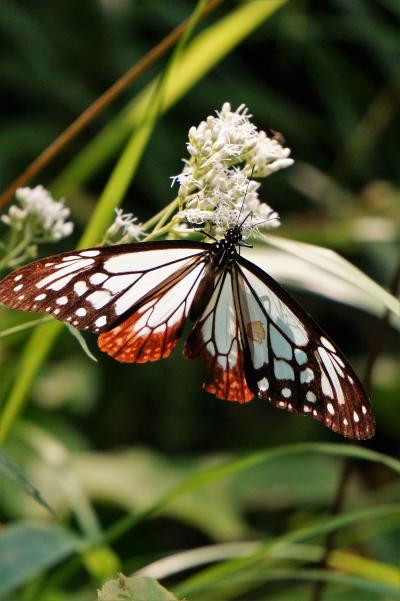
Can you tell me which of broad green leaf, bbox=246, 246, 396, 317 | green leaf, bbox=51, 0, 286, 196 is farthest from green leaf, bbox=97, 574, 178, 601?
broad green leaf, bbox=246, 246, 396, 317

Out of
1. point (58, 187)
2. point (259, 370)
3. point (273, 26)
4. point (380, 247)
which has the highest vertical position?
point (273, 26)

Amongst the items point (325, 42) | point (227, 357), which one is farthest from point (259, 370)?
point (325, 42)

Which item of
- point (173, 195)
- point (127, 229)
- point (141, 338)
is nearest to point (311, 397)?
point (141, 338)

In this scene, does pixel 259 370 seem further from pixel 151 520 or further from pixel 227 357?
pixel 151 520

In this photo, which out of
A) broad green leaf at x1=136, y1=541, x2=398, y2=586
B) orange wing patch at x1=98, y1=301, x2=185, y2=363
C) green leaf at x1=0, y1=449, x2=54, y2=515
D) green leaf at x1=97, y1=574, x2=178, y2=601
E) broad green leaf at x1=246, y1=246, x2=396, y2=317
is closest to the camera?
green leaf at x1=97, y1=574, x2=178, y2=601

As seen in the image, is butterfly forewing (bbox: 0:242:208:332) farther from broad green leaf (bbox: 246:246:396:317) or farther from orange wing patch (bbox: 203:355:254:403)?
broad green leaf (bbox: 246:246:396:317)

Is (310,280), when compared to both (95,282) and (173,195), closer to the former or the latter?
(95,282)

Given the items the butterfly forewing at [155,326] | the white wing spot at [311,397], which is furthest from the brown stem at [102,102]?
→ the white wing spot at [311,397]

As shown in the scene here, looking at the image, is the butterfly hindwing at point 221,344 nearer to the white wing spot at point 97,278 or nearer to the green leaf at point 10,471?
the white wing spot at point 97,278
